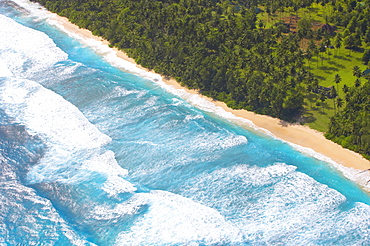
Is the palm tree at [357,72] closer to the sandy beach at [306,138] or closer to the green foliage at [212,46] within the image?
the green foliage at [212,46]

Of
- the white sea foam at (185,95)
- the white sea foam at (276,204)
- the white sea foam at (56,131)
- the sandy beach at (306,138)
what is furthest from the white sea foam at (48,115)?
the sandy beach at (306,138)

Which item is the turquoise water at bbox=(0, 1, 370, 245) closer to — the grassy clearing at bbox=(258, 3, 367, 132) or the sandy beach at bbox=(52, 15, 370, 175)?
the sandy beach at bbox=(52, 15, 370, 175)

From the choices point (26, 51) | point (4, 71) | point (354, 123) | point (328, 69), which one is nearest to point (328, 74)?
point (328, 69)

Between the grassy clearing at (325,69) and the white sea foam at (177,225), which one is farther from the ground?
the grassy clearing at (325,69)

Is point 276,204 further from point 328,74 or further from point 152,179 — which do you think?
point 328,74

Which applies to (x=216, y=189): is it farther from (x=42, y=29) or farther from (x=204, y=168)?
(x=42, y=29)

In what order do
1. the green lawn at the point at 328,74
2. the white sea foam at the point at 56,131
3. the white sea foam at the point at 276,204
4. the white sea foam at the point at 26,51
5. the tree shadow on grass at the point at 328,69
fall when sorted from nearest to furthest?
the white sea foam at the point at 276,204 < the white sea foam at the point at 56,131 < the green lawn at the point at 328,74 < the tree shadow on grass at the point at 328,69 < the white sea foam at the point at 26,51

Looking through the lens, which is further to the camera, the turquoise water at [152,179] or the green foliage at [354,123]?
the green foliage at [354,123]
